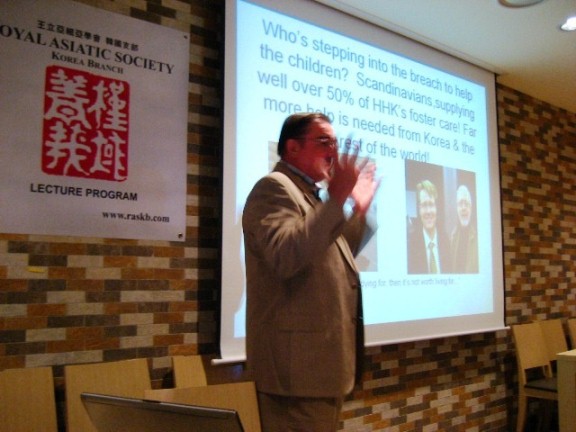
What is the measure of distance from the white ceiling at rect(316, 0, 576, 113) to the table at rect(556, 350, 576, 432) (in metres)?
1.93

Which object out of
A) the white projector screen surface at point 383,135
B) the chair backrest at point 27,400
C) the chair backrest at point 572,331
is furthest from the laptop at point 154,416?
the chair backrest at point 572,331

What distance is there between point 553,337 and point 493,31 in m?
2.34

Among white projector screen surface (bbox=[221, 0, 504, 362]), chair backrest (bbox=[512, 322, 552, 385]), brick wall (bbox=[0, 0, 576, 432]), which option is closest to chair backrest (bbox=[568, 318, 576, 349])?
chair backrest (bbox=[512, 322, 552, 385])

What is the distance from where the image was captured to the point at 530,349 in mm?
3639

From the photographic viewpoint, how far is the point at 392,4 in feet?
9.50

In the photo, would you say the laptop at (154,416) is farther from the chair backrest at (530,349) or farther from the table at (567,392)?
the chair backrest at (530,349)

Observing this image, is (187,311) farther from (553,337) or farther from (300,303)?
(553,337)

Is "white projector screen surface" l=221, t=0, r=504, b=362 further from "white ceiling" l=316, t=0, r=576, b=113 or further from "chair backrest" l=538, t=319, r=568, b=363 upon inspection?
"chair backrest" l=538, t=319, r=568, b=363

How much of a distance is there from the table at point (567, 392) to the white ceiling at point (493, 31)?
76.0 inches

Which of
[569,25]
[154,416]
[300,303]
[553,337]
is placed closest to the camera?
[154,416]

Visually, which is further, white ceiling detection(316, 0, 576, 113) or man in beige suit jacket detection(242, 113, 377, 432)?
white ceiling detection(316, 0, 576, 113)

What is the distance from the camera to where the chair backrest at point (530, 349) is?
3.51m

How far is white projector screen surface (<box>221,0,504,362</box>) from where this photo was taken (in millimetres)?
2406

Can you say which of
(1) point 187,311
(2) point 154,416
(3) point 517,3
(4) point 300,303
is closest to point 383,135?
(3) point 517,3
